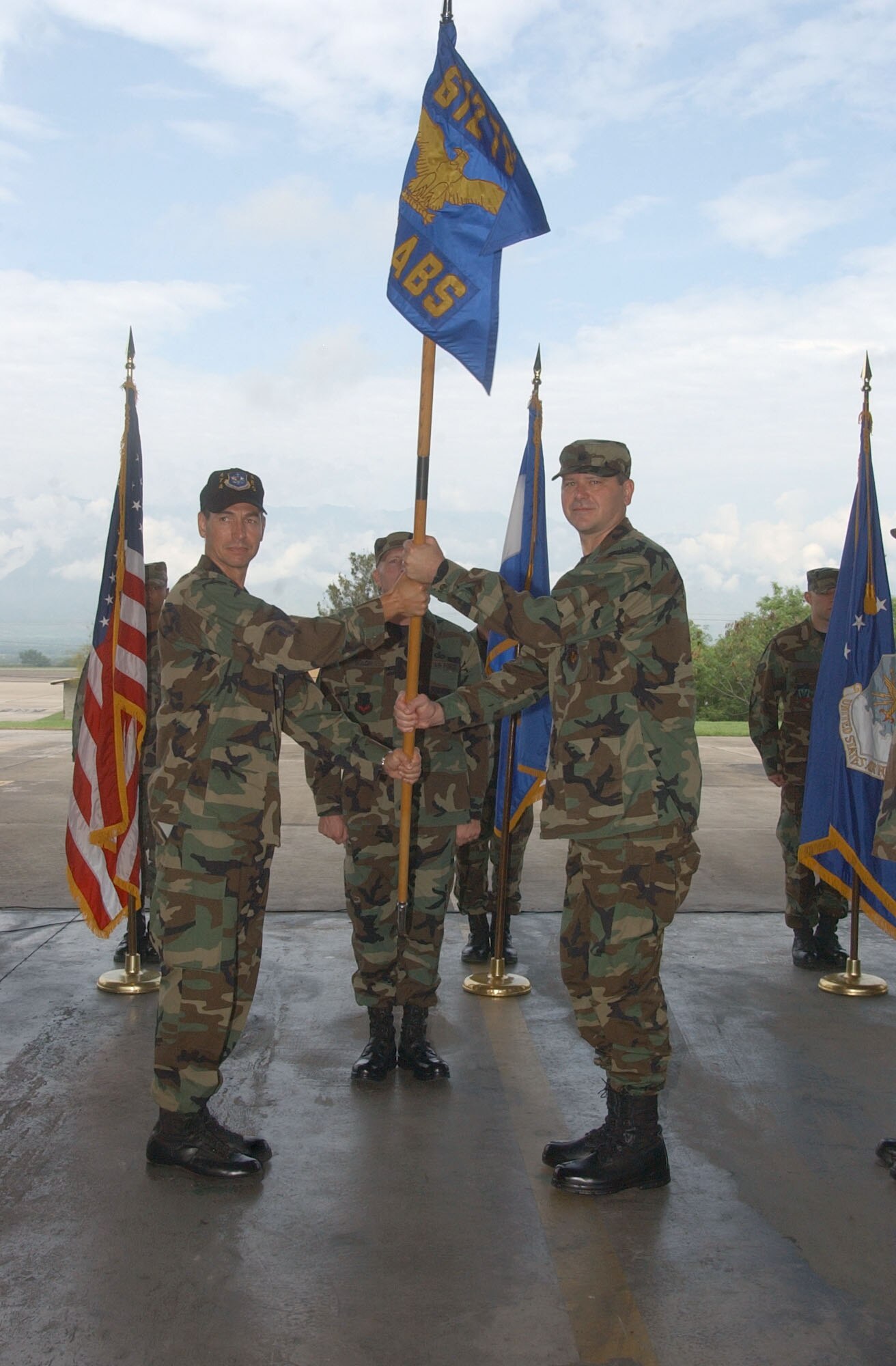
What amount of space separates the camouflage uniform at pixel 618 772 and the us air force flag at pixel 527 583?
5.87ft

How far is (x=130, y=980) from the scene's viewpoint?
4898 millimetres

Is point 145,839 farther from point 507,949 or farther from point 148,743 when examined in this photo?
point 507,949

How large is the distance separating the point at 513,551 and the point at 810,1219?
331 centimetres

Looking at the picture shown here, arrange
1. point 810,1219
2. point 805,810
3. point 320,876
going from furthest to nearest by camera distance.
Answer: point 320,876
point 805,810
point 810,1219

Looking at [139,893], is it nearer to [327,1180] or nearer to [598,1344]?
[327,1180]

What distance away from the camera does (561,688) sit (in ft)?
11.2

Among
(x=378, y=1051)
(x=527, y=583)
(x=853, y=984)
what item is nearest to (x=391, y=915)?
(x=378, y=1051)

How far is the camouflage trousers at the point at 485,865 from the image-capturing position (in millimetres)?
5602

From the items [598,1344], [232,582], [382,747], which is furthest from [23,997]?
[598,1344]

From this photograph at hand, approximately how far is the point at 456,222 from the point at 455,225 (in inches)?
0.4

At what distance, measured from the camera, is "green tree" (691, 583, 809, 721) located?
28.8m

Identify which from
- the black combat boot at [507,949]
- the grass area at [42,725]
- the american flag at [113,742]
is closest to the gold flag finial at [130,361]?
the american flag at [113,742]

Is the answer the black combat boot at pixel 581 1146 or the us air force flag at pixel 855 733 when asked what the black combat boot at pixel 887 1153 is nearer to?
the black combat boot at pixel 581 1146

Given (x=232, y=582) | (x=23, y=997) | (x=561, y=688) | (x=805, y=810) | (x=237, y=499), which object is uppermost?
(x=237, y=499)
